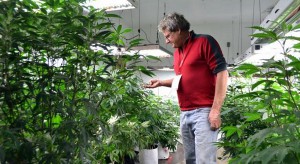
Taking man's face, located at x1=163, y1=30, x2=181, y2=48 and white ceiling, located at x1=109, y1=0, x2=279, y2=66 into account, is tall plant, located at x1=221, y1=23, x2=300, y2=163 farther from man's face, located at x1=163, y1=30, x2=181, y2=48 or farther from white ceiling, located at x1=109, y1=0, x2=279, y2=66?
white ceiling, located at x1=109, y1=0, x2=279, y2=66

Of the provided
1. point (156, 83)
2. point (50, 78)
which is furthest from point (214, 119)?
point (50, 78)

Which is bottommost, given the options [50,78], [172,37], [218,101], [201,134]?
[201,134]

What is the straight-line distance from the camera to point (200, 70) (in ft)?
5.25

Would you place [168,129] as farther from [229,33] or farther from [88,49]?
[229,33]

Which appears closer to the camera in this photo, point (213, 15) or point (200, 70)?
point (200, 70)

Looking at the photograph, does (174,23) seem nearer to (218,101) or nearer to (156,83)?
(156,83)

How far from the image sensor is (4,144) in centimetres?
88

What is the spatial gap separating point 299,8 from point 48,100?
1.81m

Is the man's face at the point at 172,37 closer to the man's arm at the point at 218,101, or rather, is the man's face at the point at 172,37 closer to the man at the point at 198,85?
the man at the point at 198,85

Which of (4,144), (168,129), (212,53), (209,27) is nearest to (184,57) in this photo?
(212,53)

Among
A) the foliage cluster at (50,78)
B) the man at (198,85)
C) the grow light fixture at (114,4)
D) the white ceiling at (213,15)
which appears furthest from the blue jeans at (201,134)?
the white ceiling at (213,15)

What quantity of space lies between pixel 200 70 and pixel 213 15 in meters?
6.38

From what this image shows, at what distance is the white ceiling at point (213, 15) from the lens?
650cm

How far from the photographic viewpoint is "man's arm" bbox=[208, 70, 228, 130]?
1482mm
